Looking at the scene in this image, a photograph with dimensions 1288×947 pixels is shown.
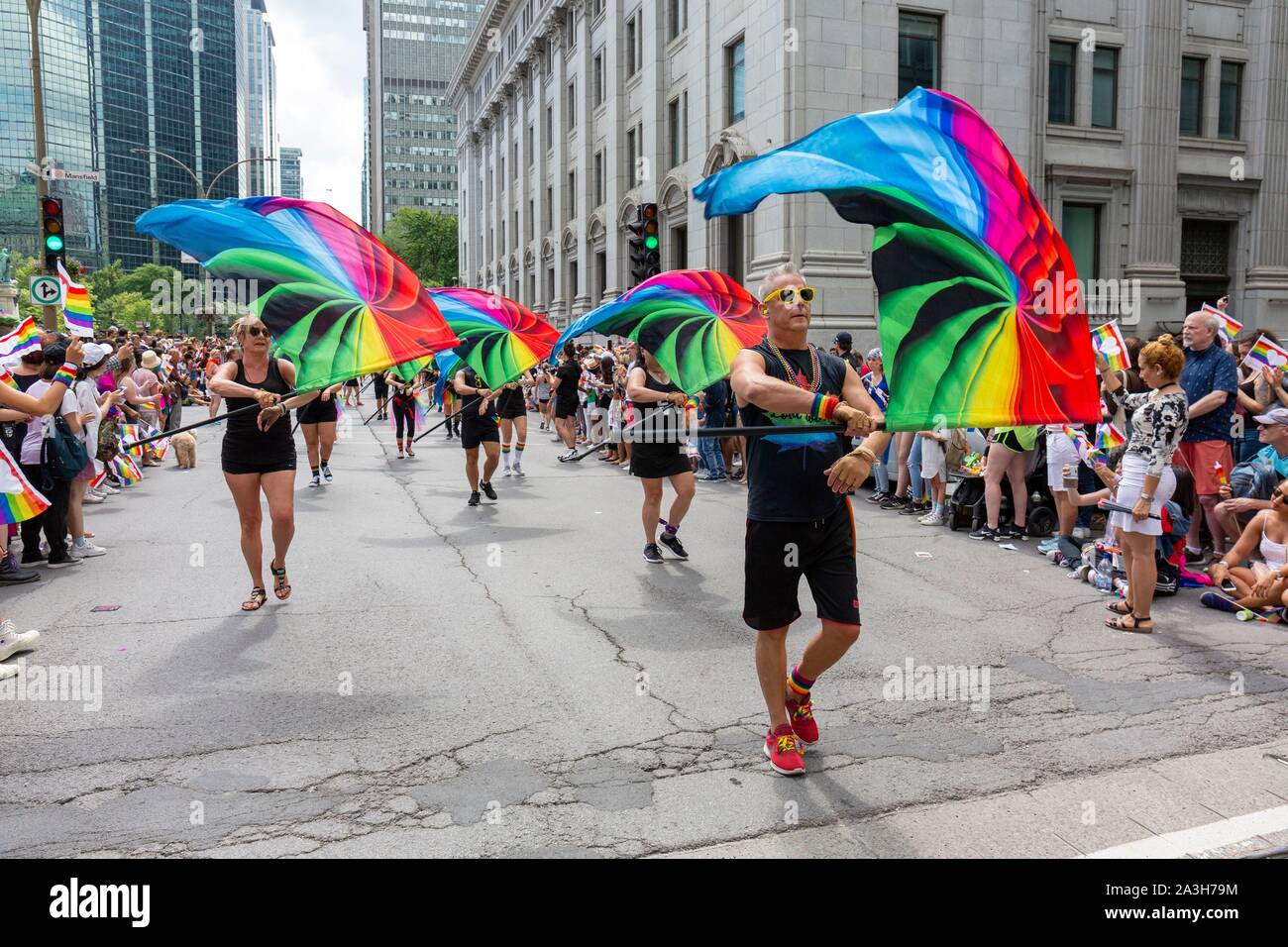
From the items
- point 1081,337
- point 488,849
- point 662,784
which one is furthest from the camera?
point 1081,337

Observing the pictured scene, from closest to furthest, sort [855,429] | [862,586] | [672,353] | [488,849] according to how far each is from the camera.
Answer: [488,849] → [855,429] → [862,586] → [672,353]

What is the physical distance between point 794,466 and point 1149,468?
364 centimetres

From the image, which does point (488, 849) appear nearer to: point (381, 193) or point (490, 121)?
point (490, 121)

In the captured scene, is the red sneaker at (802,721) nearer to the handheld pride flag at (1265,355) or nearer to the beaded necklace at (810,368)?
the beaded necklace at (810,368)

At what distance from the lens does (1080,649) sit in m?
6.39

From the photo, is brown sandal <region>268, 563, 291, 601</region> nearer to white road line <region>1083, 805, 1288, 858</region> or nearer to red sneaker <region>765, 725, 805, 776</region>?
red sneaker <region>765, 725, 805, 776</region>

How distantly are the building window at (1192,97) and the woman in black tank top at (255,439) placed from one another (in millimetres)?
27532

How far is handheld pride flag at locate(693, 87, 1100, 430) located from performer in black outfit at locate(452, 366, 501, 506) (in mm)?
8315

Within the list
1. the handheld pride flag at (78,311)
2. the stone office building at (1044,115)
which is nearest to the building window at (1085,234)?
the stone office building at (1044,115)

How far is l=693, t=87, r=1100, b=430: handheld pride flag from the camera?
4.41m

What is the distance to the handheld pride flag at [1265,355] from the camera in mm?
9508

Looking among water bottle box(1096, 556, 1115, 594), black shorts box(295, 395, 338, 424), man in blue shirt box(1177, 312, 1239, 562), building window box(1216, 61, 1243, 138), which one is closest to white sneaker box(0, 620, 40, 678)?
black shorts box(295, 395, 338, 424)

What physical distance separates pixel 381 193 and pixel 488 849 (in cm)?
17718

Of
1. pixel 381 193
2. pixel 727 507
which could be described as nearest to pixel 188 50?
pixel 381 193
